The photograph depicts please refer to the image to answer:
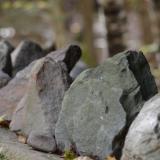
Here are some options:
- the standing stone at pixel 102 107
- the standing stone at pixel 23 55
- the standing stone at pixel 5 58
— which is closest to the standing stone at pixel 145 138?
the standing stone at pixel 102 107

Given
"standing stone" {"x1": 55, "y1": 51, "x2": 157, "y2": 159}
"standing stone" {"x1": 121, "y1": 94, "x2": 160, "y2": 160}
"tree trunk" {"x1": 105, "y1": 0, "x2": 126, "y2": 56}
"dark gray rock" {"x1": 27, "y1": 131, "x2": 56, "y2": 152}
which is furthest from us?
"tree trunk" {"x1": 105, "y1": 0, "x2": 126, "y2": 56}

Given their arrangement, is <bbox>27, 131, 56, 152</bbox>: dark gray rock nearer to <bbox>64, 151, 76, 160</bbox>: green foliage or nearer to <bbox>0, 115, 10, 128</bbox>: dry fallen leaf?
<bbox>64, 151, 76, 160</bbox>: green foliage

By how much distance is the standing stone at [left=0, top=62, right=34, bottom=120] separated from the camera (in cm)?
451

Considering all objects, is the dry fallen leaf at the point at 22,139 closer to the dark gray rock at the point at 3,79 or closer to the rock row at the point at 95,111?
the rock row at the point at 95,111

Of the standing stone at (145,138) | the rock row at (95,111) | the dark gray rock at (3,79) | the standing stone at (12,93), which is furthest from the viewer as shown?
the dark gray rock at (3,79)

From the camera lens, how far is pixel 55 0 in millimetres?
11203

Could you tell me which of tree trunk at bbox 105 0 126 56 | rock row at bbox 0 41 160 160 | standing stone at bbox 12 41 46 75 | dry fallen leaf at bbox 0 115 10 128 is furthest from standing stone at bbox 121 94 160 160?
→ tree trunk at bbox 105 0 126 56

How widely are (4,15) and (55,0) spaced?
9.99m

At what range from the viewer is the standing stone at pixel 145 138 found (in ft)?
10.5

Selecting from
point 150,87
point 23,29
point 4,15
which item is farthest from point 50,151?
point 4,15

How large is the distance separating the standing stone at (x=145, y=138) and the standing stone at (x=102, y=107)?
0.20 metres

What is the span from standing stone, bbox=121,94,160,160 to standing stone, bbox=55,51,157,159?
0.20 meters

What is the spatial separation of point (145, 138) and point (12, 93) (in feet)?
5.77

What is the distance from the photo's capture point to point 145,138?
3.21 meters
